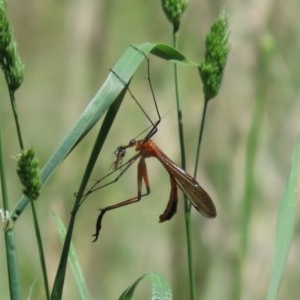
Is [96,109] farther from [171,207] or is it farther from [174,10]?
[171,207]

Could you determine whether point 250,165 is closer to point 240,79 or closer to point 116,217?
point 240,79

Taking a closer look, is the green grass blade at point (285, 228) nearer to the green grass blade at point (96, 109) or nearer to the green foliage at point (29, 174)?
the green grass blade at point (96, 109)

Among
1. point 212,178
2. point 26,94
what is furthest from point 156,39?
point 212,178

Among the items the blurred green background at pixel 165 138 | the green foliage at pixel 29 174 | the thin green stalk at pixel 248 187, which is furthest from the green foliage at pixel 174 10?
the blurred green background at pixel 165 138

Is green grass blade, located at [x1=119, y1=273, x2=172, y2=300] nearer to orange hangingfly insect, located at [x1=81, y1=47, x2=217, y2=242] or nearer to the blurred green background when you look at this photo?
orange hangingfly insect, located at [x1=81, y1=47, x2=217, y2=242]

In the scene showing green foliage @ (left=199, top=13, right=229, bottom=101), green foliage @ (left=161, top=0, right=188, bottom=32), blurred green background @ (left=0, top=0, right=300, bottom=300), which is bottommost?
blurred green background @ (left=0, top=0, right=300, bottom=300)

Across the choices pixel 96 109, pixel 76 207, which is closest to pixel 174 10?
pixel 96 109

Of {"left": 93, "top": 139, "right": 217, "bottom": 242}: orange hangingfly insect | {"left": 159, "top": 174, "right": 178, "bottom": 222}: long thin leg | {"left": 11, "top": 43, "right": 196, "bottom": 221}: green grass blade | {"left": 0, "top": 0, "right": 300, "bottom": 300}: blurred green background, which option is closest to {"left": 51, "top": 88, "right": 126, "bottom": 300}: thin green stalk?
{"left": 11, "top": 43, "right": 196, "bottom": 221}: green grass blade
